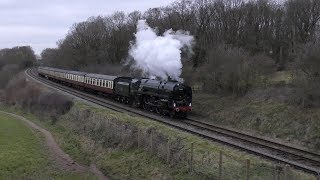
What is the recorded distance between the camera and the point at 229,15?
67.2 metres

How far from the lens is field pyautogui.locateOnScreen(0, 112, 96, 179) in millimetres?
24647

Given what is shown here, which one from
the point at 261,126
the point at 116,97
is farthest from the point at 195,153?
the point at 116,97

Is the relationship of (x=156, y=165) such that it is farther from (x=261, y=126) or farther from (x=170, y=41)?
(x=170, y=41)

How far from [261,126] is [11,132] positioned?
64.0 feet

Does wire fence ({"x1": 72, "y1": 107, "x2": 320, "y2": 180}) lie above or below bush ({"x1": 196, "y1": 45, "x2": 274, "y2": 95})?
below

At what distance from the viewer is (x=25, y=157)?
91.7 feet

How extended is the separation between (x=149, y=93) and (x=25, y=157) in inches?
527

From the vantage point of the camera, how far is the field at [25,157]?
24647 mm

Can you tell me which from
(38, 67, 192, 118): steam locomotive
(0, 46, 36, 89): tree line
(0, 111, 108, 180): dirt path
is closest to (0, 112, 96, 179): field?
(0, 111, 108, 180): dirt path

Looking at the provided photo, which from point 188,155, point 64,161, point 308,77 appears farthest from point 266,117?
point 64,161

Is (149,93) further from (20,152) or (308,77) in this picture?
(308,77)

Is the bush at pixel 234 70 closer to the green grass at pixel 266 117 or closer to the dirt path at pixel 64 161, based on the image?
the green grass at pixel 266 117

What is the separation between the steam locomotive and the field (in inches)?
372

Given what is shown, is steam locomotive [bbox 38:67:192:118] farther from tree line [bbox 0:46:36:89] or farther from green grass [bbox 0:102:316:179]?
tree line [bbox 0:46:36:89]
